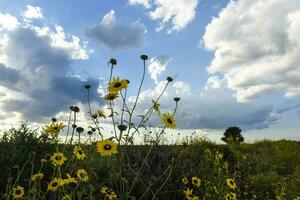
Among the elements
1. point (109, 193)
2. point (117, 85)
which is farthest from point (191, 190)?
point (117, 85)

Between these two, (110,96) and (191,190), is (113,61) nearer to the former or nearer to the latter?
(110,96)

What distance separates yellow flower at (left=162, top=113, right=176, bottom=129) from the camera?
14.4 ft

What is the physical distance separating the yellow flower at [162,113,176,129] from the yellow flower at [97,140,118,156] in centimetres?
63

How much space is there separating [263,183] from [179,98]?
16.8ft

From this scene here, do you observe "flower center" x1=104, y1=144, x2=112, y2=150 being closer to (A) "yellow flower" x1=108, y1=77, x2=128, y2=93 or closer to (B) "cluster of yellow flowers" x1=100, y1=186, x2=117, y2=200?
(A) "yellow flower" x1=108, y1=77, x2=128, y2=93

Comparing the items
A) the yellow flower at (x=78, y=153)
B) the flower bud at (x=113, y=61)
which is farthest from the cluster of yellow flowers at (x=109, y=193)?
the flower bud at (x=113, y=61)

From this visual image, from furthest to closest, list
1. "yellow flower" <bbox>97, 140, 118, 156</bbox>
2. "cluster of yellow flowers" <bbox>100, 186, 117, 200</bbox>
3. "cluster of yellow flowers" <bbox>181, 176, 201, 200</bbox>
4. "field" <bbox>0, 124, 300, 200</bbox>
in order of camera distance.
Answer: "cluster of yellow flowers" <bbox>181, 176, 201, 200</bbox> → "field" <bbox>0, 124, 300, 200</bbox> → "cluster of yellow flowers" <bbox>100, 186, 117, 200</bbox> → "yellow flower" <bbox>97, 140, 118, 156</bbox>

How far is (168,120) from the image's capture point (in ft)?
14.8

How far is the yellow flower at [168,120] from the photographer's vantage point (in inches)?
173

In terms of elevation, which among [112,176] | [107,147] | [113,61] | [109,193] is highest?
[113,61]

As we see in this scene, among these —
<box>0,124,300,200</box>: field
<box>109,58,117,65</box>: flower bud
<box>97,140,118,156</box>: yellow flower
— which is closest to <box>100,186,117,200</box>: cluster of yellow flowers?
<box>0,124,300,200</box>: field

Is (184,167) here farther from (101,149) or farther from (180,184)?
(101,149)

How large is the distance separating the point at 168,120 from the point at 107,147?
785mm

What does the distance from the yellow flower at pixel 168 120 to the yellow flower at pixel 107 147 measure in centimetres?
63
